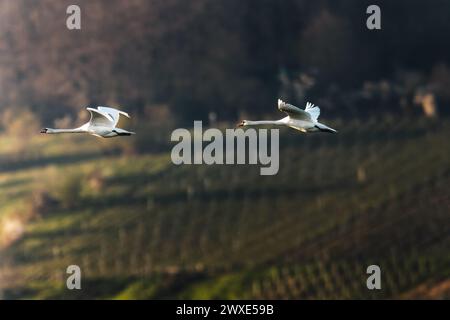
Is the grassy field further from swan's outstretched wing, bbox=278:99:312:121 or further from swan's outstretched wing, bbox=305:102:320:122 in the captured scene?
swan's outstretched wing, bbox=278:99:312:121

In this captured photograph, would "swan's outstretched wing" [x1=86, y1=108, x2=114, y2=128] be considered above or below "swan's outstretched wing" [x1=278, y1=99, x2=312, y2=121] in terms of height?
above

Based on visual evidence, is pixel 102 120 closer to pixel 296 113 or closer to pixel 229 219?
pixel 296 113

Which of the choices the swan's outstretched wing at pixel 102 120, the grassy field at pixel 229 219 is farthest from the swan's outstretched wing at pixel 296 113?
the grassy field at pixel 229 219

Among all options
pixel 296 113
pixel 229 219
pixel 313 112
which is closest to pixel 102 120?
pixel 296 113

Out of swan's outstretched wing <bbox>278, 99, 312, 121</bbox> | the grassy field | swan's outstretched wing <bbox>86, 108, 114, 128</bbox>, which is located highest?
the grassy field

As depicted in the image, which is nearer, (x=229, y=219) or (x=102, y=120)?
(x=102, y=120)

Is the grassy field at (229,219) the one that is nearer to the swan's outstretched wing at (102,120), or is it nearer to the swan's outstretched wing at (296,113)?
the swan's outstretched wing at (102,120)

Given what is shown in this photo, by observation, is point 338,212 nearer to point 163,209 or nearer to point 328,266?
point 328,266

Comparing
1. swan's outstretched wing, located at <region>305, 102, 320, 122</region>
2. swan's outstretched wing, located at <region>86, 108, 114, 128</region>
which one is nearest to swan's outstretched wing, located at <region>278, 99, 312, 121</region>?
swan's outstretched wing, located at <region>305, 102, 320, 122</region>
